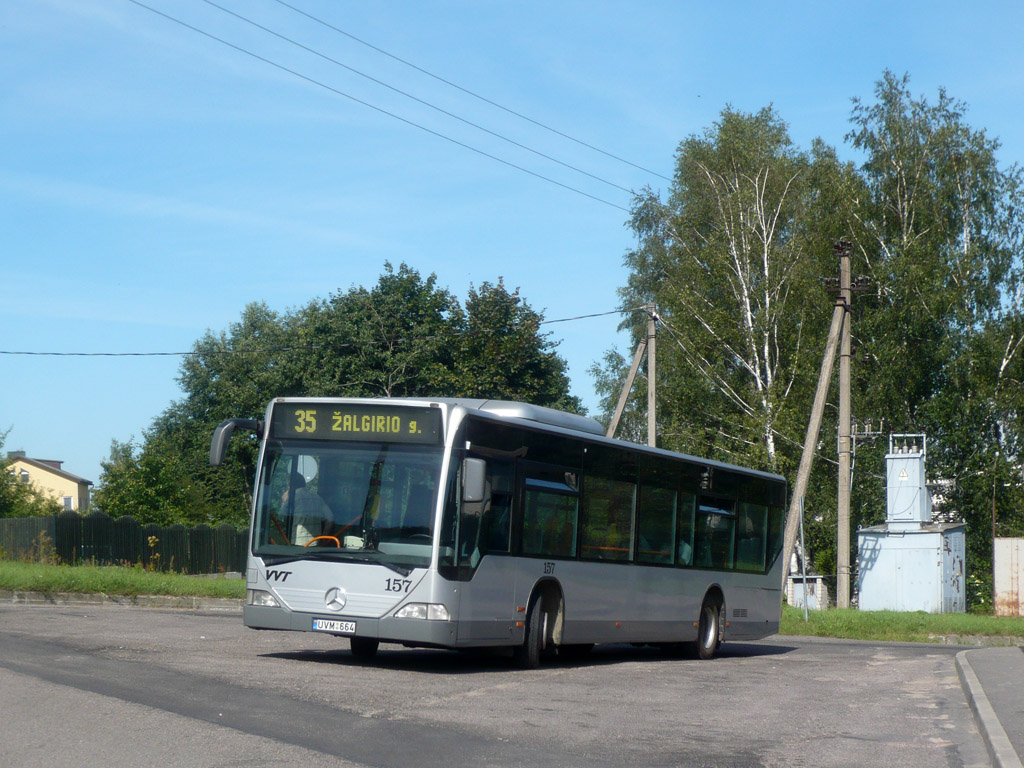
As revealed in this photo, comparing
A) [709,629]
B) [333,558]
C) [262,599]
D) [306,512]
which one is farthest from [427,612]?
[709,629]

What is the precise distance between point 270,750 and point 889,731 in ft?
15.7

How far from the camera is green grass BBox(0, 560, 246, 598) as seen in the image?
2455 cm

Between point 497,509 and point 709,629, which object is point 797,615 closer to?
point 709,629

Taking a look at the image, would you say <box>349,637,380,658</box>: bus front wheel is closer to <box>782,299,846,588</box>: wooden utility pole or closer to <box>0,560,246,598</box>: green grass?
<box>0,560,246,598</box>: green grass

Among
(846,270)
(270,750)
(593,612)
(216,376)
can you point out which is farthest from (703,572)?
(216,376)

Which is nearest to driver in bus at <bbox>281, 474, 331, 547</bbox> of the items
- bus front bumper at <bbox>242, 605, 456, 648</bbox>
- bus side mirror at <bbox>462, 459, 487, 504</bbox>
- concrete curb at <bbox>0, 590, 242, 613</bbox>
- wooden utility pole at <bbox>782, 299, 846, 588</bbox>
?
bus front bumper at <bbox>242, 605, 456, 648</bbox>

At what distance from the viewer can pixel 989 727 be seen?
8.96 metres

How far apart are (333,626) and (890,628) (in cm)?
1646

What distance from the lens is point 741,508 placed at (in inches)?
752

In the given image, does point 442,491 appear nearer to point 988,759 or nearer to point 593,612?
point 593,612

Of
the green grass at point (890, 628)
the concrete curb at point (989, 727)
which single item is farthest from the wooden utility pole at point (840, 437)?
the concrete curb at point (989, 727)

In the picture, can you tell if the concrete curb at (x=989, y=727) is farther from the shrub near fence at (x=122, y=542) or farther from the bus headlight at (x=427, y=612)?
the shrub near fence at (x=122, y=542)

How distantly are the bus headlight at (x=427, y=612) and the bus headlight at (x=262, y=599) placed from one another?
1.36 meters

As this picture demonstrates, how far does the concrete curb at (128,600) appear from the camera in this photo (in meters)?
24.3
